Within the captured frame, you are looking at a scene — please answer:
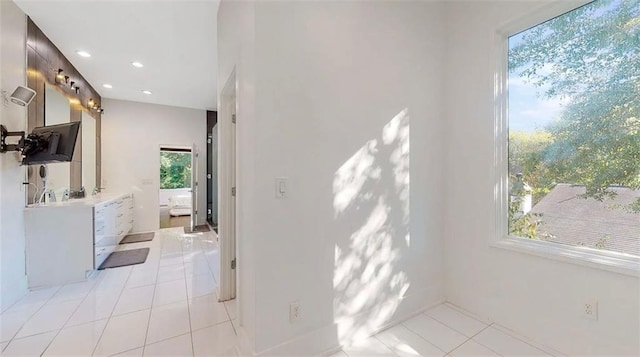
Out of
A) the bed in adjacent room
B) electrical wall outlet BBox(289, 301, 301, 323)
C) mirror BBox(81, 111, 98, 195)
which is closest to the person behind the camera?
electrical wall outlet BBox(289, 301, 301, 323)

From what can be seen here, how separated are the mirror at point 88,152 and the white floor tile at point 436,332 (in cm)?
544

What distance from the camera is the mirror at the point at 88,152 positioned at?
4473 mm

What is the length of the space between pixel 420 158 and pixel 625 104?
4.14 feet

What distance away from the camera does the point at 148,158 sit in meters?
5.78

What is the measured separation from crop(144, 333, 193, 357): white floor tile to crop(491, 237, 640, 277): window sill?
2498 mm

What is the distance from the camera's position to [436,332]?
2.03 meters

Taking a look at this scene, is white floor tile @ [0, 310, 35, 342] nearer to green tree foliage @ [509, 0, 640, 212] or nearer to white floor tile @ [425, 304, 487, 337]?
white floor tile @ [425, 304, 487, 337]

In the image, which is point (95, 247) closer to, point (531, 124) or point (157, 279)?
point (157, 279)

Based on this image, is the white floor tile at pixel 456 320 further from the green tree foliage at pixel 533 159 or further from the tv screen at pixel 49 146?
the tv screen at pixel 49 146

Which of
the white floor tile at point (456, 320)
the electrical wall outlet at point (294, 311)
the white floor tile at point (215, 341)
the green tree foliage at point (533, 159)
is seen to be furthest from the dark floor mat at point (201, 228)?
the green tree foliage at point (533, 159)

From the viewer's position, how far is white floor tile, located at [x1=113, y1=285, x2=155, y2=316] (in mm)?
2377

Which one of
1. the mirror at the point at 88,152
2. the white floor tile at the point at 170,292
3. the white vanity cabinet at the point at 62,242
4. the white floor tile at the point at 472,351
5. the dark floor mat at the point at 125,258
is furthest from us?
the mirror at the point at 88,152

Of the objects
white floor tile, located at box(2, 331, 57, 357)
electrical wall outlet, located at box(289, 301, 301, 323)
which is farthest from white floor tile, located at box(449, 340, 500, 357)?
white floor tile, located at box(2, 331, 57, 357)

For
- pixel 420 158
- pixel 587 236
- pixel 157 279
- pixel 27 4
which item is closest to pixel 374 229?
pixel 420 158
